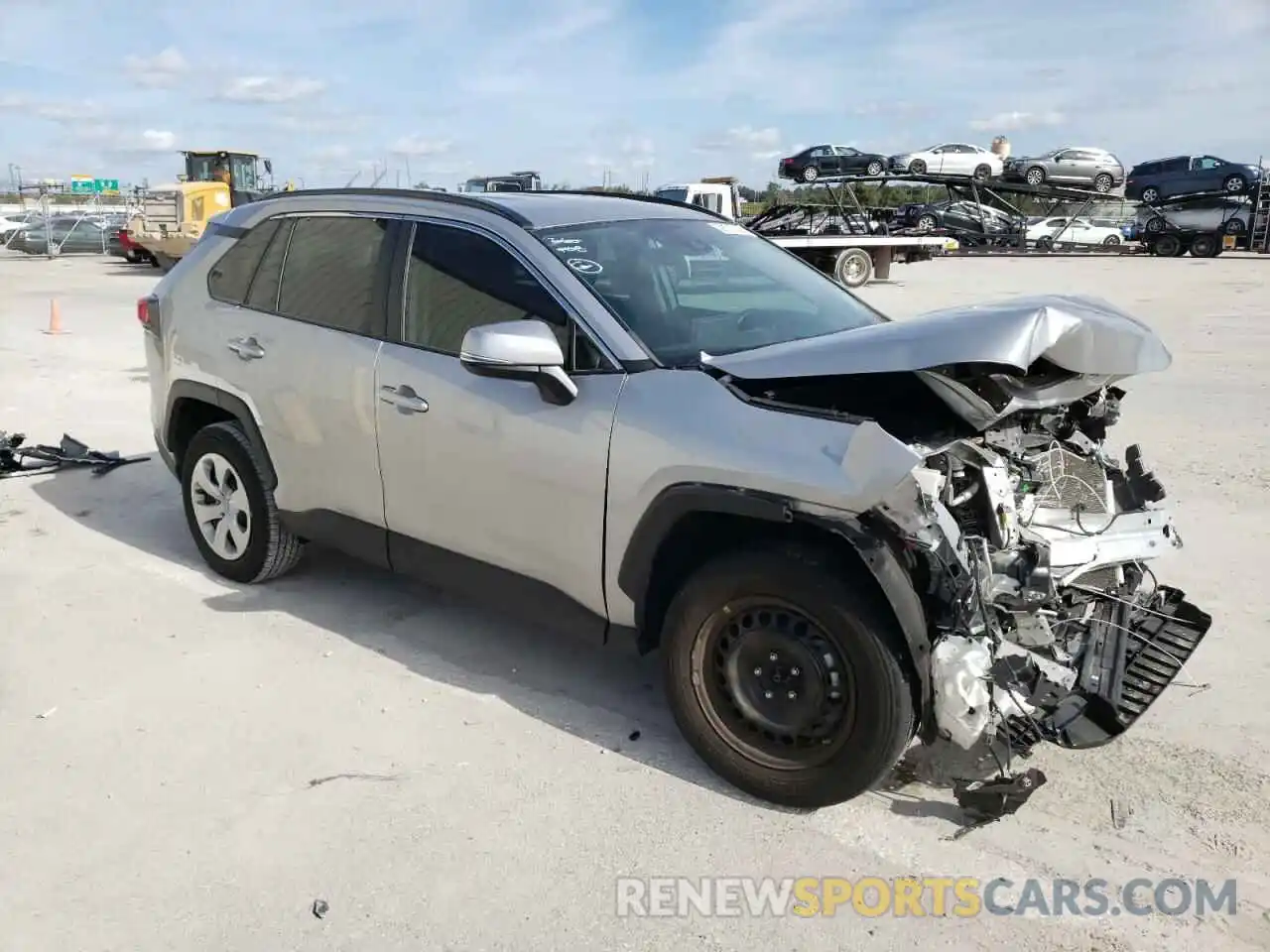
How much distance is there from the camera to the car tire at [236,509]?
15.9ft

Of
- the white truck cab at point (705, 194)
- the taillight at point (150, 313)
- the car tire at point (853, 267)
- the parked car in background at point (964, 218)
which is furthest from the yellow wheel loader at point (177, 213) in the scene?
the taillight at point (150, 313)

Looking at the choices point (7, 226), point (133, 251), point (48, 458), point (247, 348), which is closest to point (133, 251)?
point (133, 251)

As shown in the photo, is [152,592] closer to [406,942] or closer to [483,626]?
[483,626]

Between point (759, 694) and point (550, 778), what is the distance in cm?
77

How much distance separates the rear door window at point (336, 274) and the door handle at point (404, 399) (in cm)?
31

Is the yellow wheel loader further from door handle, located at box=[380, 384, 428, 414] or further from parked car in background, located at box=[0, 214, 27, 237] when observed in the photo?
door handle, located at box=[380, 384, 428, 414]

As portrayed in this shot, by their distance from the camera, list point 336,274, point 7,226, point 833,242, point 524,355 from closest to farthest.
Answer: point 524,355 < point 336,274 < point 833,242 < point 7,226

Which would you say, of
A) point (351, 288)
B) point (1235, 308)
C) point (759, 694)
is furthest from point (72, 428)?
point (1235, 308)

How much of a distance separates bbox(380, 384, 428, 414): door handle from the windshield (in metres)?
0.78

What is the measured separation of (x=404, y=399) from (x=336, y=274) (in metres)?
0.86

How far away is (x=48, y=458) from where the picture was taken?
23.6ft

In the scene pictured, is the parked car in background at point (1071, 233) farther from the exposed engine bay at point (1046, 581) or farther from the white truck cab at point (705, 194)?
the exposed engine bay at point (1046, 581)

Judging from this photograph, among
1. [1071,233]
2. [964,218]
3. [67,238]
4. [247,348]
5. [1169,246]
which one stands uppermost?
[964,218]

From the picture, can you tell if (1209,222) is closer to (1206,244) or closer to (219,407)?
(1206,244)
